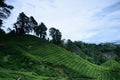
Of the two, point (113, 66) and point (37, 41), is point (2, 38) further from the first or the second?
point (113, 66)

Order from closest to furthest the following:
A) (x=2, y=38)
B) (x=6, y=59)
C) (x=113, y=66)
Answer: (x=113, y=66) < (x=6, y=59) < (x=2, y=38)

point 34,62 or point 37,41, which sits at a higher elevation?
point 37,41

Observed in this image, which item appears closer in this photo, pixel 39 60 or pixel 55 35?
pixel 39 60

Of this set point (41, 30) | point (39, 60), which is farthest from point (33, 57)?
point (41, 30)

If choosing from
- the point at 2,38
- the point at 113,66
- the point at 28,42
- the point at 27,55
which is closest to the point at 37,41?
the point at 28,42

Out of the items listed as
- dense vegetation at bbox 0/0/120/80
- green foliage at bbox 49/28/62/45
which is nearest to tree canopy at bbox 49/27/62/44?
green foliage at bbox 49/28/62/45

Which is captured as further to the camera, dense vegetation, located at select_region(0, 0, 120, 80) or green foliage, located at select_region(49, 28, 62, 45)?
green foliage, located at select_region(49, 28, 62, 45)

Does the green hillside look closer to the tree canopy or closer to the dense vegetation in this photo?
the dense vegetation

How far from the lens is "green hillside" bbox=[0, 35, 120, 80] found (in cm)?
9866

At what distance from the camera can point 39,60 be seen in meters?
113

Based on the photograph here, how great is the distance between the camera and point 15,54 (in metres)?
111

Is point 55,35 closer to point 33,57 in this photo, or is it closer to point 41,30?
point 41,30

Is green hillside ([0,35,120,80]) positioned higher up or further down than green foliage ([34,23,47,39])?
further down

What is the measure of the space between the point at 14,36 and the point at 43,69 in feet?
152
